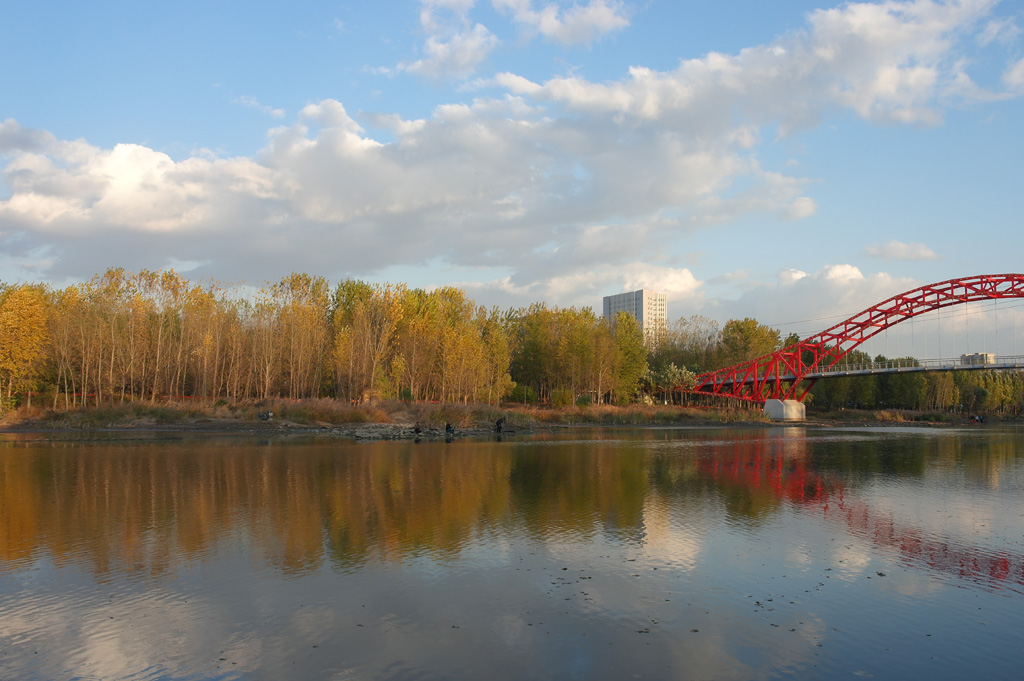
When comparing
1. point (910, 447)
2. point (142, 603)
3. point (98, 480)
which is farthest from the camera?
point (910, 447)

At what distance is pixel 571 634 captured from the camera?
9164mm

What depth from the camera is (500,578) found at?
11680 mm

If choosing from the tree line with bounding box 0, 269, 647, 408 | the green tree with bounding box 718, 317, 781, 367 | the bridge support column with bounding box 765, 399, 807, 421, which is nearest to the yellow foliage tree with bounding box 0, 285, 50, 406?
the tree line with bounding box 0, 269, 647, 408

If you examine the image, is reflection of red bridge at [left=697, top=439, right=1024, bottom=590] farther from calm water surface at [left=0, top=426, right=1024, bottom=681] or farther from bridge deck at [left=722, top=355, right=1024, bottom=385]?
bridge deck at [left=722, top=355, right=1024, bottom=385]

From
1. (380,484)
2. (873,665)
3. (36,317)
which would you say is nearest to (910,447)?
(380,484)

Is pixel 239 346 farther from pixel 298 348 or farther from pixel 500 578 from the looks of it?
pixel 500 578

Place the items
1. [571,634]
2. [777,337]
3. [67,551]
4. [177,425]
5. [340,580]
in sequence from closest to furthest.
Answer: [571,634] < [340,580] < [67,551] < [177,425] < [777,337]

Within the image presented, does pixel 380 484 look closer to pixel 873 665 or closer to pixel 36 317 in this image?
pixel 873 665

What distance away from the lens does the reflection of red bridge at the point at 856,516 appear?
42.2ft

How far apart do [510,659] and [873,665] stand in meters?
4.39

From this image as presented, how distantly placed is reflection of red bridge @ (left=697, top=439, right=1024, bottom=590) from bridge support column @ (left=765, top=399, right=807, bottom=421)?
51.3m

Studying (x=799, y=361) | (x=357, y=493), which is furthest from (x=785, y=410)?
(x=357, y=493)

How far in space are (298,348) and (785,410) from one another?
57793mm

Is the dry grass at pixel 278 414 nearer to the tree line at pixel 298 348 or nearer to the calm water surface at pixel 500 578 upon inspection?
the tree line at pixel 298 348
